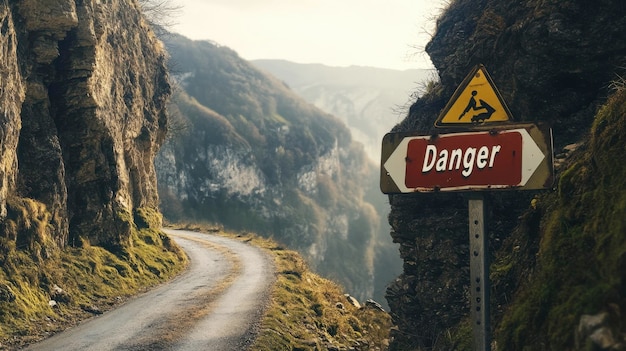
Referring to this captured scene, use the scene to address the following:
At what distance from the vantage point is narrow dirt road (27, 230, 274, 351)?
1267 cm

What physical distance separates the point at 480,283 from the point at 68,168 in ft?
67.8

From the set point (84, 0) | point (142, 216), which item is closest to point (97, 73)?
point (84, 0)

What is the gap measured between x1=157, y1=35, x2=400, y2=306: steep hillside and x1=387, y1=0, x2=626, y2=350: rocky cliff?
85.5m

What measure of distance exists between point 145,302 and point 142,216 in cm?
1059

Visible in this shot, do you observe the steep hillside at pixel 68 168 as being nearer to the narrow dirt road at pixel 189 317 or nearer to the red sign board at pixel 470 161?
the narrow dirt road at pixel 189 317

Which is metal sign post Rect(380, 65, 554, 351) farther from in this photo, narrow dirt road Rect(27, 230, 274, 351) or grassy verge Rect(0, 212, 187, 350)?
grassy verge Rect(0, 212, 187, 350)

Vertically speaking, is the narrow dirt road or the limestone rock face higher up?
the limestone rock face

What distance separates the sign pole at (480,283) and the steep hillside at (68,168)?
525 inches

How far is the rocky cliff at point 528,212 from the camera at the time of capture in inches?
144

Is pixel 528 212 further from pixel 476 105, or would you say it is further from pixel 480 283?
pixel 480 283

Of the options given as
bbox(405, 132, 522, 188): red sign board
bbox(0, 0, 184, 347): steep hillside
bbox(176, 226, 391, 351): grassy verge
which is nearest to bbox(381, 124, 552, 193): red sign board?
bbox(405, 132, 522, 188): red sign board

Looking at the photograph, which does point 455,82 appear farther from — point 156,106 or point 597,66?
point 156,106

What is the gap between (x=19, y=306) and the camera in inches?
558

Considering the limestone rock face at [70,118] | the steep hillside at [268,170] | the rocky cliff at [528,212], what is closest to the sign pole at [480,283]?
the rocky cliff at [528,212]
